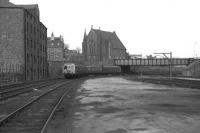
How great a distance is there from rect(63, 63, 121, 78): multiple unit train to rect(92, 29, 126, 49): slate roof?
47559 millimetres

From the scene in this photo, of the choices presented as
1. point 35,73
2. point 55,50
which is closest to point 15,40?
point 35,73

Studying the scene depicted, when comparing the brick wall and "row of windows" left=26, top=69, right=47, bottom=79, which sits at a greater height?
the brick wall

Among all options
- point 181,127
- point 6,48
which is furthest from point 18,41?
point 181,127

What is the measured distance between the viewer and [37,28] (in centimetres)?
6519

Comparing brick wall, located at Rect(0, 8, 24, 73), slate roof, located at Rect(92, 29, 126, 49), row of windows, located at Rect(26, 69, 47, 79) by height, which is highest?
slate roof, located at Rect(92, 29, 126, 49)

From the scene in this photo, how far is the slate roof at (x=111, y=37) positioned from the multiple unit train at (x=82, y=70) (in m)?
47.6

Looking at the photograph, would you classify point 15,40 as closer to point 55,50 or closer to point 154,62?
point 154,62

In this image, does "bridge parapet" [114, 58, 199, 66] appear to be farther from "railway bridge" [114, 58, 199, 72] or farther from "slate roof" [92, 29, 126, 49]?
"slate roof" [92, 29, 126, 49]

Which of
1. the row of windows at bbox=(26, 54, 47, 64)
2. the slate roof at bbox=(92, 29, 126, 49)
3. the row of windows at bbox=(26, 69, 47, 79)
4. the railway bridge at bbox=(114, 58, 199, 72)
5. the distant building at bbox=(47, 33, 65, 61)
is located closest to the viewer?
the row of windows at bbox=(26, 69, 47, 79)

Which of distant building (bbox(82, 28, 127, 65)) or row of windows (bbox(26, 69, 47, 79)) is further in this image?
distant building (bbox(82, 28, 127, 65))

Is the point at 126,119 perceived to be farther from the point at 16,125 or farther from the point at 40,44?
the point at 40,44

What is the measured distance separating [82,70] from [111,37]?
84.7 m

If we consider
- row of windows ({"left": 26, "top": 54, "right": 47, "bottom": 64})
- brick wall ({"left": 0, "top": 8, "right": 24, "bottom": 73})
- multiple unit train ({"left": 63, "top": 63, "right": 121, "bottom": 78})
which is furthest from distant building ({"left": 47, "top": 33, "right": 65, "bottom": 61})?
brick wall ({"left": 0, "top": 8, "right": 24, "bottom": 73})

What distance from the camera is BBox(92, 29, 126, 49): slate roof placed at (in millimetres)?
143650
